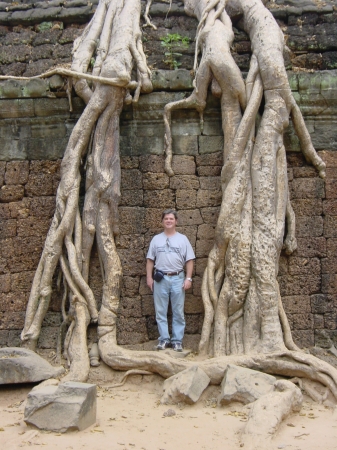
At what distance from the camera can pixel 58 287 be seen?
535 centimetres

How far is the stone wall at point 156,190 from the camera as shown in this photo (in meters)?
5.33

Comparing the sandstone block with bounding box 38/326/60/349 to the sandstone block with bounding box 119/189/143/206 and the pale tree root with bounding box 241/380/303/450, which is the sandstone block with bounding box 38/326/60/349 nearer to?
the sandstone block with bounding box 119/189/143/206

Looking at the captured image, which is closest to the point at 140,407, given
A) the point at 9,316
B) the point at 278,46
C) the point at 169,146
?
the point at 9,316

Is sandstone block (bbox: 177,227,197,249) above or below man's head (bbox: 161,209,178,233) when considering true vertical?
below

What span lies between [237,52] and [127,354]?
326cm

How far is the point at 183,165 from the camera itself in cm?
555

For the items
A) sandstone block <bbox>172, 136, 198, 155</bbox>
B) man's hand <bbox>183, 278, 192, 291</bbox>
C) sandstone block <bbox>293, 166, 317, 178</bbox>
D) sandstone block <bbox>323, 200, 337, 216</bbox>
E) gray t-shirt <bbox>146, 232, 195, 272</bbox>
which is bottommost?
man's hand <bbox>183, 278, 192, 291</bbox>

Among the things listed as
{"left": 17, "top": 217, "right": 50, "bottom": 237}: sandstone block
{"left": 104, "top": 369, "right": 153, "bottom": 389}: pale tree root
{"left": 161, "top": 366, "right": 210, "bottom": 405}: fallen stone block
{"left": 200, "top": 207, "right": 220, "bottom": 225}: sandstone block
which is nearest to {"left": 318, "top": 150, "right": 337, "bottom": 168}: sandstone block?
{"left": 200, "top": 207, "right": 220, "bottom": 225}: sandstone block

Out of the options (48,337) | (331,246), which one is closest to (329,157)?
(331,246)

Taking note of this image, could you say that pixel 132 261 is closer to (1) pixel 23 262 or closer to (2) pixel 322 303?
(1) pixel 23 262

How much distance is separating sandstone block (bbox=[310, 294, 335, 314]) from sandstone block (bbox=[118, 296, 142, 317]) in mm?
1616

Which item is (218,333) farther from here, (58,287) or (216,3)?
(216,3)

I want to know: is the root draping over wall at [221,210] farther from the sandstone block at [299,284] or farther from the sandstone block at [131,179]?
the sandstone block at [299,284]

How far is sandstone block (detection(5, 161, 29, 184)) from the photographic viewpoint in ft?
18.8
